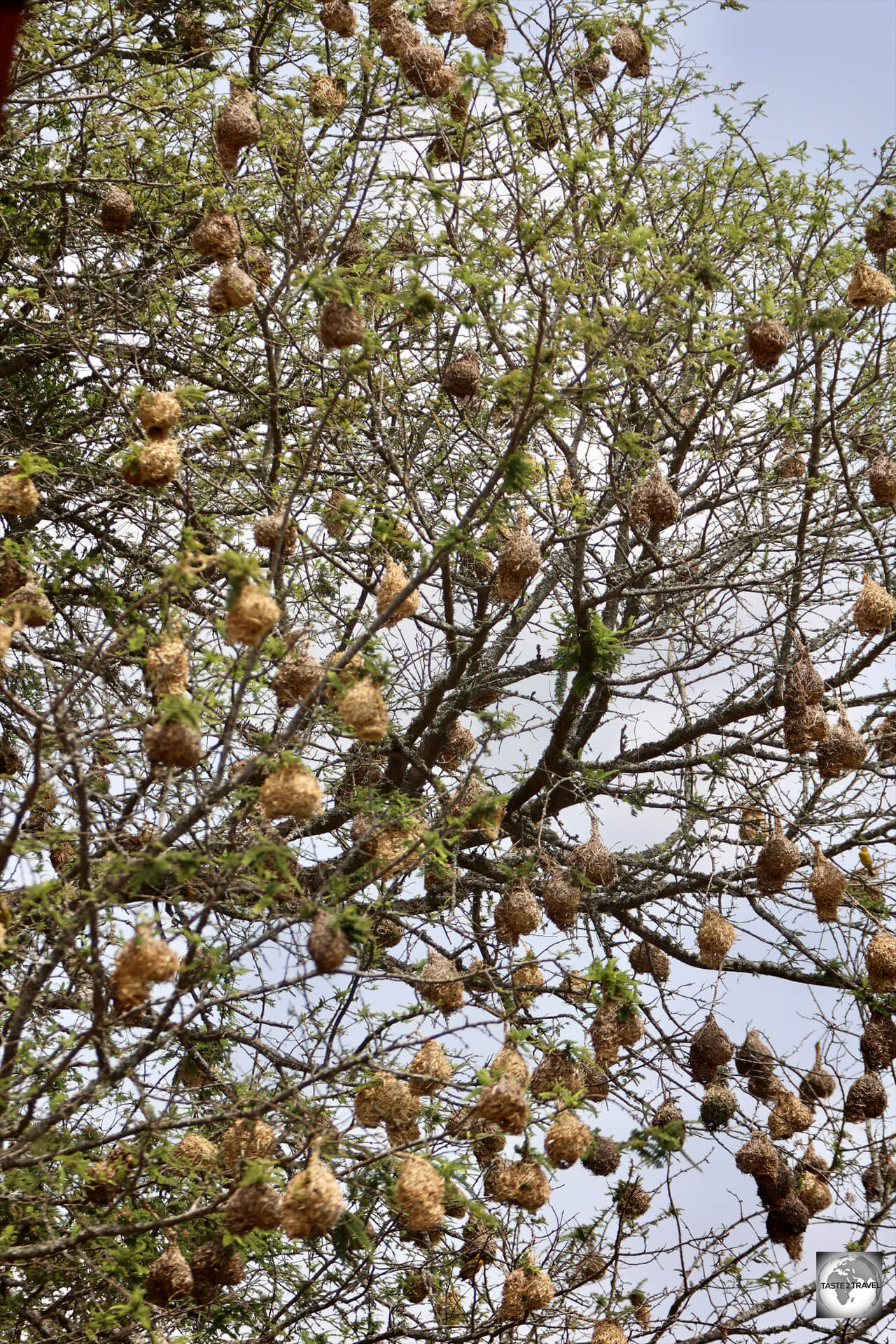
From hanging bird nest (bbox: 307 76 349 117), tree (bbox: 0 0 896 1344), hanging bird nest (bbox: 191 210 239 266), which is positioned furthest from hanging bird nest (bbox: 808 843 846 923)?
hanging bird nest (bbox: 307 76 349 117)

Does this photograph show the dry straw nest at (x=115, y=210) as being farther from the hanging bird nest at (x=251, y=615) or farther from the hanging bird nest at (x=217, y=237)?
the hanging bird nest at (x=251, y=615)

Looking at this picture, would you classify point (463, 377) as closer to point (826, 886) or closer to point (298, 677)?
point (298, 677)

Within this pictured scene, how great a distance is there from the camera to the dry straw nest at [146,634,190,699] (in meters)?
4.29

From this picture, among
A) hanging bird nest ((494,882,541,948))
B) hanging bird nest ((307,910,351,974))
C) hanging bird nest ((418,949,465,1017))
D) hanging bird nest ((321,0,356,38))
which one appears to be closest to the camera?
hanging bird nest ((307,910,351,974))

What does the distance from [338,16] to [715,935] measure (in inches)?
175

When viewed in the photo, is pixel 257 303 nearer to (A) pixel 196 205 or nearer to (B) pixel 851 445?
(A) pixel 196 205

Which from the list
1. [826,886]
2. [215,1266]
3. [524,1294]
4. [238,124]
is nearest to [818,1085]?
[826,886]

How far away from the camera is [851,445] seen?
757cm

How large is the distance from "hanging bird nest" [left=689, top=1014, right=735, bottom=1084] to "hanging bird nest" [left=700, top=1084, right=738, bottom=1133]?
86 millimetres

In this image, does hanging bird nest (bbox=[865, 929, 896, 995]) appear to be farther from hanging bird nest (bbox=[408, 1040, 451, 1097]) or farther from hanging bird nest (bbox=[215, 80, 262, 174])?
hanging bird nest (bbox=[215, 80, 262, 174])

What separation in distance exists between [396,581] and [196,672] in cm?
93

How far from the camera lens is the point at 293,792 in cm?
400

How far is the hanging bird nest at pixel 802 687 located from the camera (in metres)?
5.89

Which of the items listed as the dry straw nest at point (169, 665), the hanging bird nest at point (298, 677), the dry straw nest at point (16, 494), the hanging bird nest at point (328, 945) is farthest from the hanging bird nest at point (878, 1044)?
the dry straw nest at point (16, 494)
